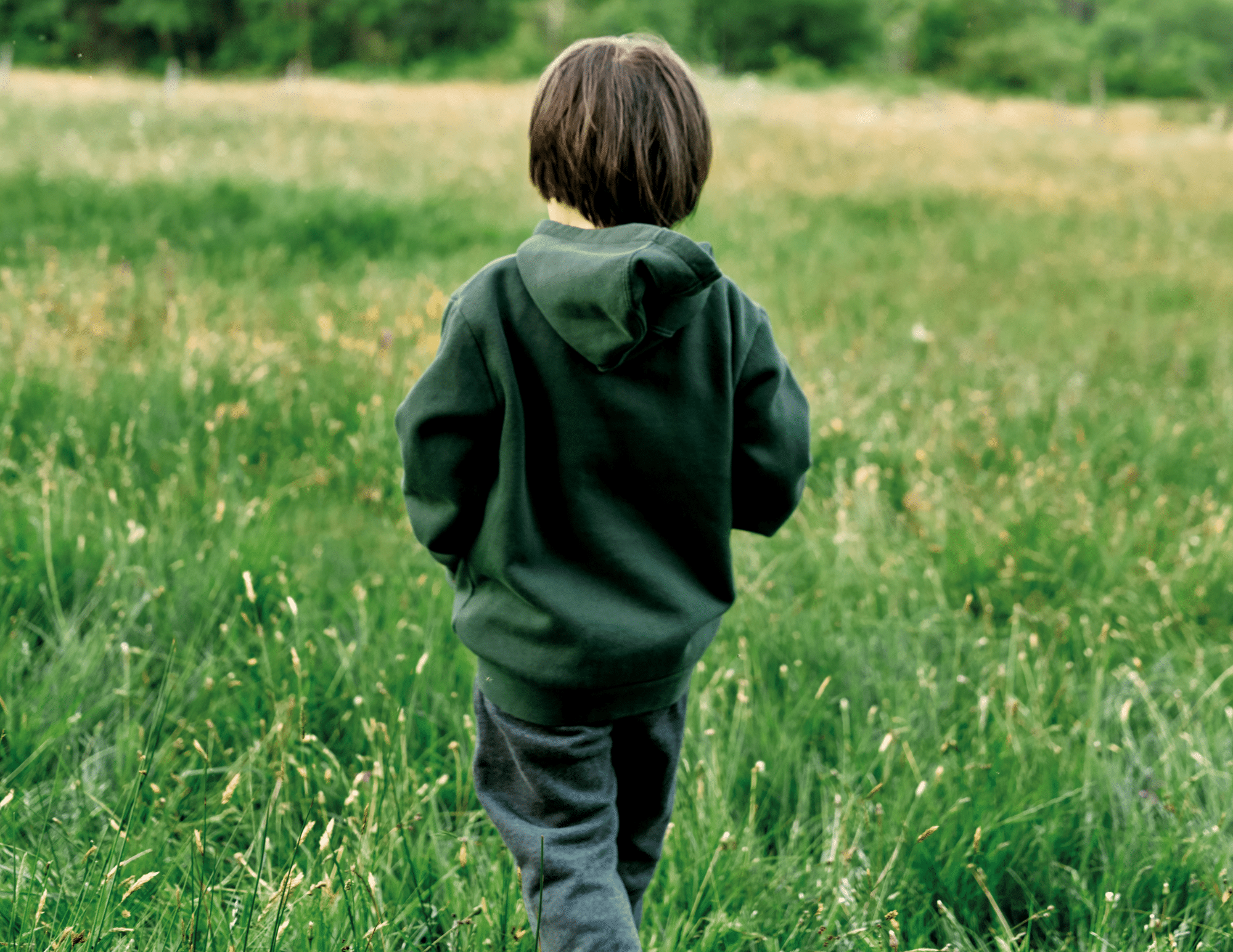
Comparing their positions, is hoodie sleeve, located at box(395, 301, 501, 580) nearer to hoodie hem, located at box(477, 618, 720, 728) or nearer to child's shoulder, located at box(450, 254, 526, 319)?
child's shoulder, located at box(450, 254, 526, 319)

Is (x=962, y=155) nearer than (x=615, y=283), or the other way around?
(x=615, y=283)

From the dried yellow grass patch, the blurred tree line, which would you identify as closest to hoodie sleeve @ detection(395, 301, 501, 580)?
the dried yellow grass patch

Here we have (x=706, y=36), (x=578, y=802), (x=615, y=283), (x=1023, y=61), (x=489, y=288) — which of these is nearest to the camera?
(x=615, y=283)

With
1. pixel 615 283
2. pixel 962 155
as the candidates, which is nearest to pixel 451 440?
pixel 615 283

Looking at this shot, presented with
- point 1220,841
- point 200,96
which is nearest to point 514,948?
Answer: point 1220,841

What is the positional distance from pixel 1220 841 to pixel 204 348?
12.7ft

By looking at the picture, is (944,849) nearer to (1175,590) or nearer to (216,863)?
(216,863)

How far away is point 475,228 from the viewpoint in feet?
24.7

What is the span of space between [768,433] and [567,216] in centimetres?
48

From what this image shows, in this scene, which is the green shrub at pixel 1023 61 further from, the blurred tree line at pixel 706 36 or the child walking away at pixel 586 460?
the child walking away at pixel 586 460

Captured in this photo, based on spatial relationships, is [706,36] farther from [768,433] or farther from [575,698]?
[575,698]

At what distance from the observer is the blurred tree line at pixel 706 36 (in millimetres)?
41344

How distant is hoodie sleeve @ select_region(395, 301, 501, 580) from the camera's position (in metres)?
1.40

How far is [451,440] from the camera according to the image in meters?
1.44
